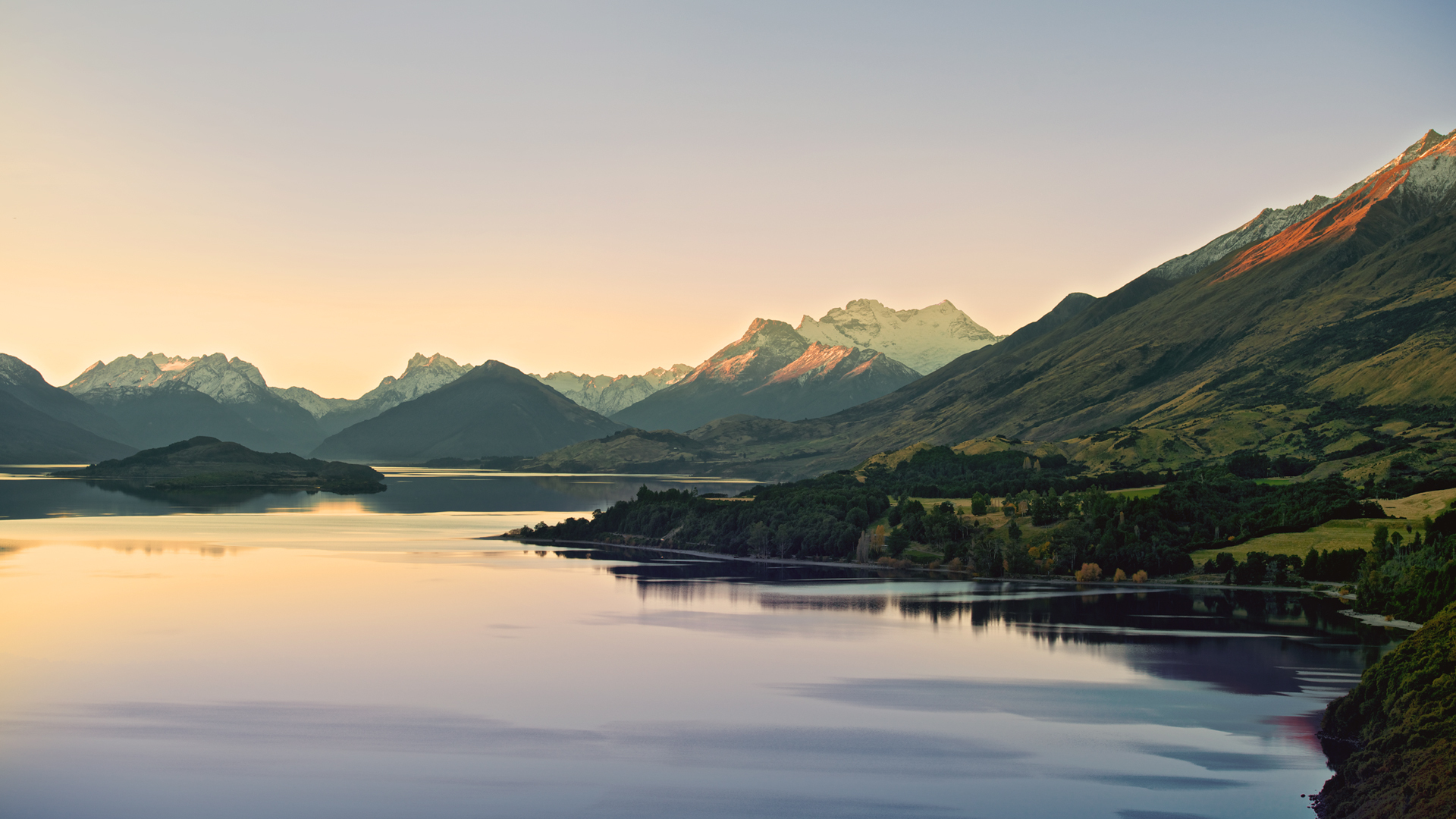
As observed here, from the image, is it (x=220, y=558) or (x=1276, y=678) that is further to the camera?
(x=220, y=558)

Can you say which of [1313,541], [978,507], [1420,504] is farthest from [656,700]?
[1420,504]

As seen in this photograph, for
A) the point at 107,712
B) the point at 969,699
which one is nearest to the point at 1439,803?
the point at 969,699

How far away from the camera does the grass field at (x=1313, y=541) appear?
155m

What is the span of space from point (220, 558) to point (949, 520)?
118 meters

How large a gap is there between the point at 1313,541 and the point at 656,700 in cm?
11295

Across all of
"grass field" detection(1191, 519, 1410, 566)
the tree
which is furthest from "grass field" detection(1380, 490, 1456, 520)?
the tree

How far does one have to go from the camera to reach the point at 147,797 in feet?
199

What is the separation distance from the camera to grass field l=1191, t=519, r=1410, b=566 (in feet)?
509

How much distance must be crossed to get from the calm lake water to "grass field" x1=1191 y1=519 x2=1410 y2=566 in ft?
55.5

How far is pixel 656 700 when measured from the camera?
86125 millimetres

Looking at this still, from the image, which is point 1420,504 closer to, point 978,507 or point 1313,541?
point 1313,541

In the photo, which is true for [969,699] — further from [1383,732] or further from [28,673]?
[28,673]

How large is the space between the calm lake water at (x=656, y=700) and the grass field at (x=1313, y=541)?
1690 cm

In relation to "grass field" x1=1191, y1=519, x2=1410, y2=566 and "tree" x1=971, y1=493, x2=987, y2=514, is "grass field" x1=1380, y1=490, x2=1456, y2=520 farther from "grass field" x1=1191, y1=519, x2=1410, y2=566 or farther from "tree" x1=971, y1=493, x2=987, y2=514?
"tree" x1=971, y1=493, x2=987, y2=514
